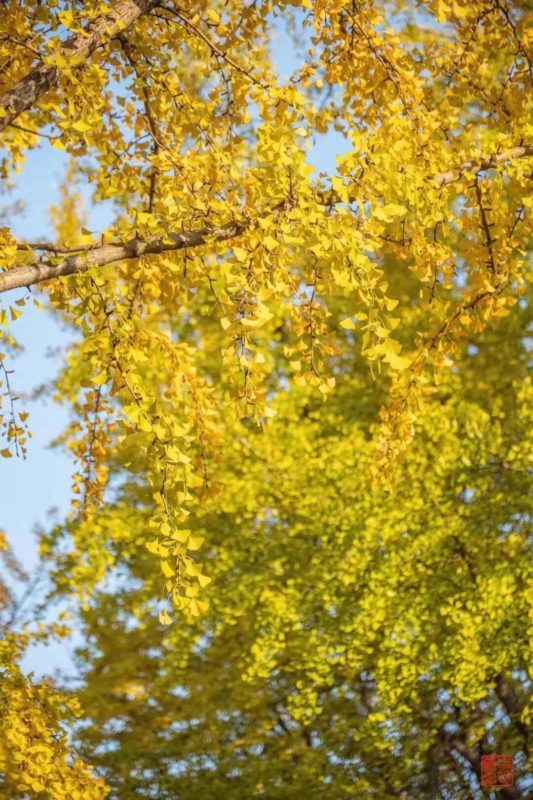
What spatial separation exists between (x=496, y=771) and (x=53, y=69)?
28.6 ft

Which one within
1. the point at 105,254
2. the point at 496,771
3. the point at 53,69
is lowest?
the point at 496,771

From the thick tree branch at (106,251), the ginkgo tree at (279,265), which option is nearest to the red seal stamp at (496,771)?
the ginkgo tree at (279,265)

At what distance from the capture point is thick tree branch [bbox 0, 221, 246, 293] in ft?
11.7

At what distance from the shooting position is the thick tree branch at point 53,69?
3764 mm

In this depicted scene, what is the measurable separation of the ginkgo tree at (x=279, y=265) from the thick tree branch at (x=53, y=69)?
0.01 meters

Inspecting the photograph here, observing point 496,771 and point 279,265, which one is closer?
point 279,265

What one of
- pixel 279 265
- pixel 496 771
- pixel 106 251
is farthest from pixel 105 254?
pixel 496 771

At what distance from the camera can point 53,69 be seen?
3850mm

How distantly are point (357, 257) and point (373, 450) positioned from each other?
7.54 m

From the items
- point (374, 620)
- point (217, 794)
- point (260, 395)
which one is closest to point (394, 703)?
point (374, 620)

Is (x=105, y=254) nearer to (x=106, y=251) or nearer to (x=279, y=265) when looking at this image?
(x=106, y=251)

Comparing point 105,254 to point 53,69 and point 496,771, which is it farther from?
point 496,771

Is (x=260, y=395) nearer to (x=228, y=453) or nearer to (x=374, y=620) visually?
(x=374, y=620)

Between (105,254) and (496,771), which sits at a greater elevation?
(105,254)
